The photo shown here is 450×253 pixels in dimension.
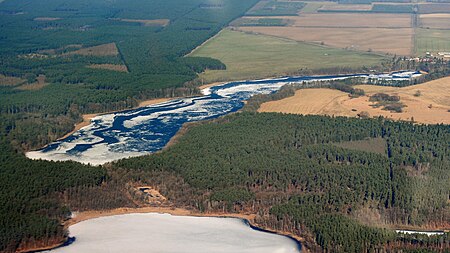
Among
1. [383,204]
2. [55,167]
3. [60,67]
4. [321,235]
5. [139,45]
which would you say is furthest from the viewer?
[139,45]

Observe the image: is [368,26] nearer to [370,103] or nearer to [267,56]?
[267,56]

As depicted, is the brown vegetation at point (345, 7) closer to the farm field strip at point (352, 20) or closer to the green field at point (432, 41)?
the farm field strip at point (352, 20)

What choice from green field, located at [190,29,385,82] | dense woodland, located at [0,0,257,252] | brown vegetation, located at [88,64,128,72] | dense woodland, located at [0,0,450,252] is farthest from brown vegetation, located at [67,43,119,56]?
dense woodland, located at [0,0,450,252]

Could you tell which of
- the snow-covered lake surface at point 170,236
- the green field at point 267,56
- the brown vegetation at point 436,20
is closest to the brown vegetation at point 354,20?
the brown vegetation at point 436,20

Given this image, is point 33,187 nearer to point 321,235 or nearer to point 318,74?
point 321,235

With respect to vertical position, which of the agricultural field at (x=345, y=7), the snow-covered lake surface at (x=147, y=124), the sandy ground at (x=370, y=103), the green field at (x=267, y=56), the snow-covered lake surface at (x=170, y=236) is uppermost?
the agricultural field at (x=345, y=7)

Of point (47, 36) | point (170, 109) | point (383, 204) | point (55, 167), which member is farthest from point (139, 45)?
point (383, 204)
